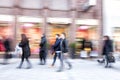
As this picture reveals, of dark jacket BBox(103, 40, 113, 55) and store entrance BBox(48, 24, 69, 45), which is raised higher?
store entrance BBox(48, 24, 69, 45)

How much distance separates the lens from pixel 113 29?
26.1 metres

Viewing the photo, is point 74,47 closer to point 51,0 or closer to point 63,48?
point 51,0

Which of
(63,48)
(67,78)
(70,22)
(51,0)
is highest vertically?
(51,0)

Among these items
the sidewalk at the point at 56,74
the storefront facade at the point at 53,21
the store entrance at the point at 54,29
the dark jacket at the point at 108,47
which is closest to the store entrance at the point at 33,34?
the storefront facade at the point at 53,21

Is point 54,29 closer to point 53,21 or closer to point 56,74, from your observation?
point 53,21

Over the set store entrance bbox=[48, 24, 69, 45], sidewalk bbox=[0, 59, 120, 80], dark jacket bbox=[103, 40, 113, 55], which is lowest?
sidewalk bbox=[0, 59, 120, 80]

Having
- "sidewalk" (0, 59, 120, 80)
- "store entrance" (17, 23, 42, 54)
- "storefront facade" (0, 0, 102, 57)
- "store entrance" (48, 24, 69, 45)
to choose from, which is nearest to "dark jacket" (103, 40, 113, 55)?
"sidewalk" (0, 59, 120, 80)

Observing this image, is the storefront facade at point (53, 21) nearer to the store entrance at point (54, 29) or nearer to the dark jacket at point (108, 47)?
the store entrance at point (54, 29)

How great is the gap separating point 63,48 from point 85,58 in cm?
978

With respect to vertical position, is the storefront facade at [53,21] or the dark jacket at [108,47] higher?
the storefront facade at [53,21]

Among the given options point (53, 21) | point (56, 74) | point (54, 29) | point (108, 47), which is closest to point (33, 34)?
point (54, 29)

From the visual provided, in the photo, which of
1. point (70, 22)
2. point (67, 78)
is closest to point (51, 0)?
point (70, 22)

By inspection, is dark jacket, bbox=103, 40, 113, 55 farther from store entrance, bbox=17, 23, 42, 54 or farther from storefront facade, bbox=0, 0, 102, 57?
store entrance, bbox=17, 23, 42, 54

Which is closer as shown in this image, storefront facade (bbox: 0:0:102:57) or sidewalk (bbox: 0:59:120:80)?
sidewalk (bbox: 0:59:120:80)
